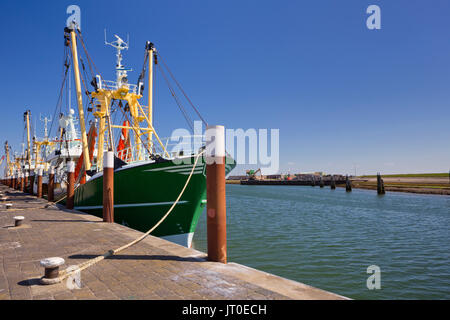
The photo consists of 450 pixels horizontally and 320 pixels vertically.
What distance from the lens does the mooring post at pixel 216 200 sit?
17.7ft

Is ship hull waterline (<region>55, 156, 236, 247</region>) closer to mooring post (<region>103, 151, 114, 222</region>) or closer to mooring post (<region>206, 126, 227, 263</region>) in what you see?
mooring post (<region>103, 151, 114, 222</region>)

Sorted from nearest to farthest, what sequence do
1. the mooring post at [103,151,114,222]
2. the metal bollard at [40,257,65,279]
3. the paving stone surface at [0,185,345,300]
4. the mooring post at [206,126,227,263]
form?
the paving stone surface at [0,185,345,300] < the metal bollard at [40,257,65,279] < the mooring post at [206,126,227,263] < the mooring post at [103,151,114,222]

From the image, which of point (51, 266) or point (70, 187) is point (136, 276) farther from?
point (70, 187)

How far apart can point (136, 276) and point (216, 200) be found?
1.89 m

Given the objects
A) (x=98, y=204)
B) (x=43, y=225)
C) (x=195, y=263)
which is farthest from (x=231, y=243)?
(x=195, y=263)

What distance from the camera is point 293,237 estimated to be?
1534 cm

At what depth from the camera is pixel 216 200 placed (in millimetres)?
5516

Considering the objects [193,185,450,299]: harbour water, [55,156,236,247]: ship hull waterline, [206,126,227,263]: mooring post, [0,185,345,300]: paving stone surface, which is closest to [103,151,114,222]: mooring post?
[55,156,236,247]: ship hull waterline

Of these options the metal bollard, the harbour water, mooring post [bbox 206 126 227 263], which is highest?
mooring post [bbox 206 126 227 263]

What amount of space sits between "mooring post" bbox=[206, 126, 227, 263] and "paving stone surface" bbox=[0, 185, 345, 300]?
0.30 metres

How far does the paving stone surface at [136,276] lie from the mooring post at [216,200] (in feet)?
1.00

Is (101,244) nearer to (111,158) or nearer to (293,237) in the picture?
(111,158)

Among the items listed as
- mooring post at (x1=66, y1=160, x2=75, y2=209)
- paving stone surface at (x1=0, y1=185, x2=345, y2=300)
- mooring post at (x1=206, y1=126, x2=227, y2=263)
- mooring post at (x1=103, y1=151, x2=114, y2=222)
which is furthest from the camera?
mooring post at (x1=66, y1=160, x2=75, y2=209)

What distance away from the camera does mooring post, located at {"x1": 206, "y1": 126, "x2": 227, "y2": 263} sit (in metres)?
Answer: 5.41
